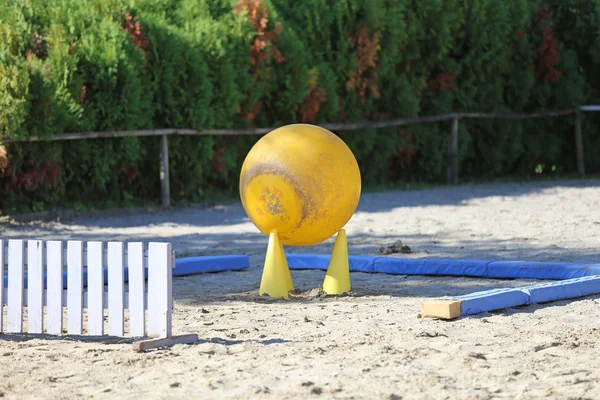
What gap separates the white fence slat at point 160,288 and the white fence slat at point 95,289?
1.12 feet

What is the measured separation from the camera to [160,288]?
559cm

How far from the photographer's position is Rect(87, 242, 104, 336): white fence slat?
5.80 metres

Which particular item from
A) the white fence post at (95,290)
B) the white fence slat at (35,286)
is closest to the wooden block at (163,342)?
the white fence post at (95,290)

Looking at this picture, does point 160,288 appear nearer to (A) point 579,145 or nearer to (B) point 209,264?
(B) point 209,264

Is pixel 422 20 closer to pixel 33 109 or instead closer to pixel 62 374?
pixel 33 109

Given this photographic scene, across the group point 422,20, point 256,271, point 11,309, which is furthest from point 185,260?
point 422,20

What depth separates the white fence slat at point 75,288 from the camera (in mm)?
5871

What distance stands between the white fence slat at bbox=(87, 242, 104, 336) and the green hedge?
7.04 metres

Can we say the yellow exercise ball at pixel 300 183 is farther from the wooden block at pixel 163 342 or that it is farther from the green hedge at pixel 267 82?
the green hedge at pixel 267 82

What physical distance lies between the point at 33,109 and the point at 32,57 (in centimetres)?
68

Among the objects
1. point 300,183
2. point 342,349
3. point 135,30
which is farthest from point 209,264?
point 135,30

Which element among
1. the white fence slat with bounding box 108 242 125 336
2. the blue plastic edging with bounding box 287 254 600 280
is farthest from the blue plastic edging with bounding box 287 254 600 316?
the white fence slat with bounding box 108 242 125 336

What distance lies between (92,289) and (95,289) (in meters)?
0.02

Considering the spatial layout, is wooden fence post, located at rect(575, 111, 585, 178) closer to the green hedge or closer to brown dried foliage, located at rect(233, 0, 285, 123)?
the green hedge
